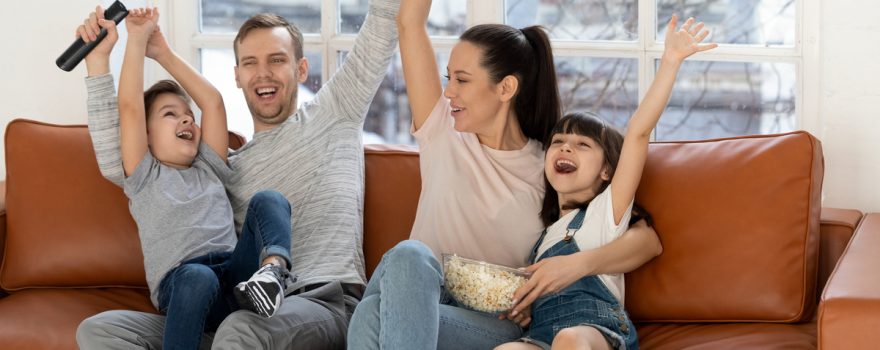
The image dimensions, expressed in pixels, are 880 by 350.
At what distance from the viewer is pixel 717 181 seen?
232 centimetres

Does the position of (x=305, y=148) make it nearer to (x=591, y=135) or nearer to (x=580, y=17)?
(x=591, y=135)

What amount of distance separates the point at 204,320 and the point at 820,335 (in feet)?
3.73

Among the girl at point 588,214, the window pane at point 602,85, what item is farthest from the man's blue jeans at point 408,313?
the window pane at point 602,85

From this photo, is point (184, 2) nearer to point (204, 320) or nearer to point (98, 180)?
point (98, 180)

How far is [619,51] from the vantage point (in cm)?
287

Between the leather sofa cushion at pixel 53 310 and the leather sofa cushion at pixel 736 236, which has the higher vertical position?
the leather sofa cushion at pixel 736 236

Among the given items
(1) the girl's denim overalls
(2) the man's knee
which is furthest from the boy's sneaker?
(1) the girl's denim overalls

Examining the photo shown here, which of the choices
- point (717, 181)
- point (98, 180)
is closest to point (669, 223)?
point (717, 181)

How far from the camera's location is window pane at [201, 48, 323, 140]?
315 centimetres

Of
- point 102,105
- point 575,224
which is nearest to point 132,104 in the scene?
point 102,105

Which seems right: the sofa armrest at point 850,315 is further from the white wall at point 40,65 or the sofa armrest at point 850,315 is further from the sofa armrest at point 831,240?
the white wall at point 40,65

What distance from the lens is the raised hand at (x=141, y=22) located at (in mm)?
2447

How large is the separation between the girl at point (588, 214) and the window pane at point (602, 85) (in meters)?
0.63

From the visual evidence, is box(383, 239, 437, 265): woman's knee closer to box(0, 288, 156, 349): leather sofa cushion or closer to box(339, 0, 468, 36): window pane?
box(0, 288, 156, 349): leather sofa cushion
